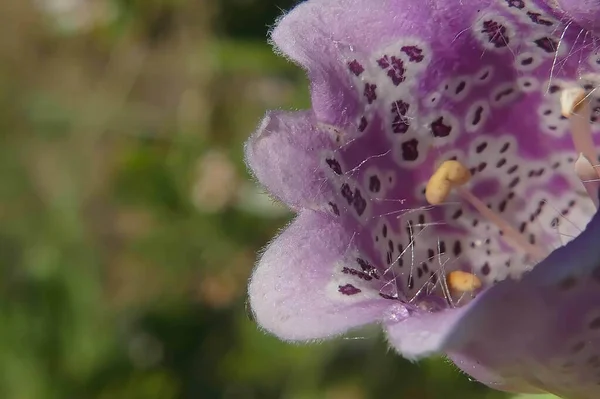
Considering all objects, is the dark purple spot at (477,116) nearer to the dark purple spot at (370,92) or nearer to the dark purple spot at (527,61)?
the dark purple spot at (527,61)

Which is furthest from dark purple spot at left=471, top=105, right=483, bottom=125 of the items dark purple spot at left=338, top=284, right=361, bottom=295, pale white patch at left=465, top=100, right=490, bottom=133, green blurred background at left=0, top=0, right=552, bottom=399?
green blurred background at left=0, top=0, right=552, bottom=399

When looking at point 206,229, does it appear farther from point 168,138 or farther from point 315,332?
point 315,332

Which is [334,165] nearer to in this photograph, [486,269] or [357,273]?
[357,273]

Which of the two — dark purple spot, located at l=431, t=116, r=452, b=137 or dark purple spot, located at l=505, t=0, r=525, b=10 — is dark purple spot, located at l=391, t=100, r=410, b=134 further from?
dark purple spot, located at l=505, t=0, r=525, b=10

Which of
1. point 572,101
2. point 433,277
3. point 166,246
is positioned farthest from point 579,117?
point 166,246

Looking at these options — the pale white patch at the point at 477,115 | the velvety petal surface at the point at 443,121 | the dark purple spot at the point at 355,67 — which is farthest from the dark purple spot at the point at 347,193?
the pale white patch at the point at 477,115
